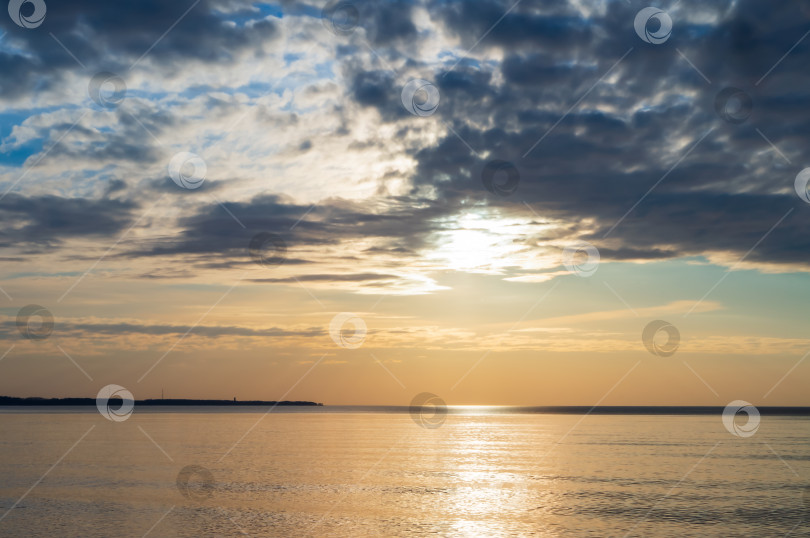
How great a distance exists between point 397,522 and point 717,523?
1785 cm

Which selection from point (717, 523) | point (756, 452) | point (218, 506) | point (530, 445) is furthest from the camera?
point (530, 445)

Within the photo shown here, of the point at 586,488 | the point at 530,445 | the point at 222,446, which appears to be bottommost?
the point at 586,488

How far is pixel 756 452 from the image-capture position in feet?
269

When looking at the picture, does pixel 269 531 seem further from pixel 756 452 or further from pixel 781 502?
pixel 756 452

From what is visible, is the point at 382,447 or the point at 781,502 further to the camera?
the point at 382,447

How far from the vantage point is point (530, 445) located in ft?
327

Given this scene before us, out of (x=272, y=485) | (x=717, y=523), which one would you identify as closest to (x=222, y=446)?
(x=272, y=485)

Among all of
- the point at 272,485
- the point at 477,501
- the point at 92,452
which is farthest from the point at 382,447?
the point at 477,501

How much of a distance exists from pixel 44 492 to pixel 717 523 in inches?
1687

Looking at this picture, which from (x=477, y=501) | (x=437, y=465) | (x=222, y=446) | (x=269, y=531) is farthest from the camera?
(x=222, y=446)

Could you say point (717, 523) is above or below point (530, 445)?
below

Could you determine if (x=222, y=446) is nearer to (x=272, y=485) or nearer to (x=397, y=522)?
(x=272, y=485)

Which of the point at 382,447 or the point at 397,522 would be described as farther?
the point at 382,447

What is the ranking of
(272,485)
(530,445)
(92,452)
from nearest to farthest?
(272,485) → (92,452) → (530,445)
